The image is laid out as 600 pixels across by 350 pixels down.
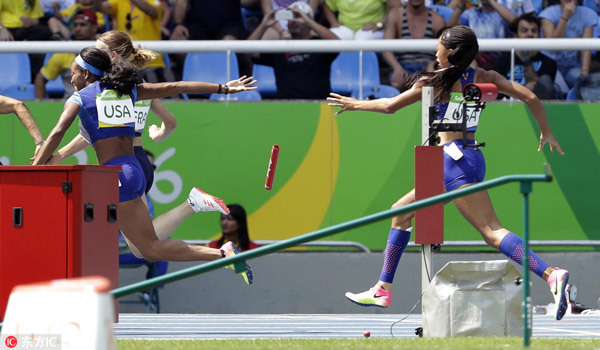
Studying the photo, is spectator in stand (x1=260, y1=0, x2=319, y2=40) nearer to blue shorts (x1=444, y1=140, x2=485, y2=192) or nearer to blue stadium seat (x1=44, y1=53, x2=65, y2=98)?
blue stadium seat (x1=44, y1=53, x2=65, y2=98)

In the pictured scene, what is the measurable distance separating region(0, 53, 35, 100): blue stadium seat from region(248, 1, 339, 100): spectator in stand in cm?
219

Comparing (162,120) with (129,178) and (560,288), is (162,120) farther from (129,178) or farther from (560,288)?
(560,288)

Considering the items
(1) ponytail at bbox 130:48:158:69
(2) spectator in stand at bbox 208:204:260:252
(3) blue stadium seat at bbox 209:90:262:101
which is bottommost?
(2) spectator in stand at bbox 208:204:260:252

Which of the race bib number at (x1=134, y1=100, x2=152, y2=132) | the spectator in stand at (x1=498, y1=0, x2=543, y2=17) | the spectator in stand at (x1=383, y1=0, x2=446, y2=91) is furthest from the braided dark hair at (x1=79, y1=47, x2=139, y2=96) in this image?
the spectator in stand at (x1=498, y1=0, x2=543, y2=17)

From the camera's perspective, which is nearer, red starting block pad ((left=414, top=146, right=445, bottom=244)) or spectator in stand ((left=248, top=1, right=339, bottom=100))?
red starting block pad ((left=414, top=146, right=445, bottom=244))

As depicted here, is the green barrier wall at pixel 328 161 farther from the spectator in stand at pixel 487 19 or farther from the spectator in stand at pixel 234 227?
the spectator in stand at pixel 487 19

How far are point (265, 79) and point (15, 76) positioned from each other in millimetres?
2385

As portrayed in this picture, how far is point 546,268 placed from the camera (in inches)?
324

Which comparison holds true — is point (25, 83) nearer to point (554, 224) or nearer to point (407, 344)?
point (554, 224)

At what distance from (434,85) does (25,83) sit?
472 centimetres

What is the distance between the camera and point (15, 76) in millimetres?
11367

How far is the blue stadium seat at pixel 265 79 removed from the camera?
11.4 m

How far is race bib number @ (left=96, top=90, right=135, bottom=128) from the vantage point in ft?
27.4

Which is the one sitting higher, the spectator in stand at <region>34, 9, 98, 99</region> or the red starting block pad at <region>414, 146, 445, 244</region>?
the spectator in stand at <region>34, 9, 98, 99</region>
